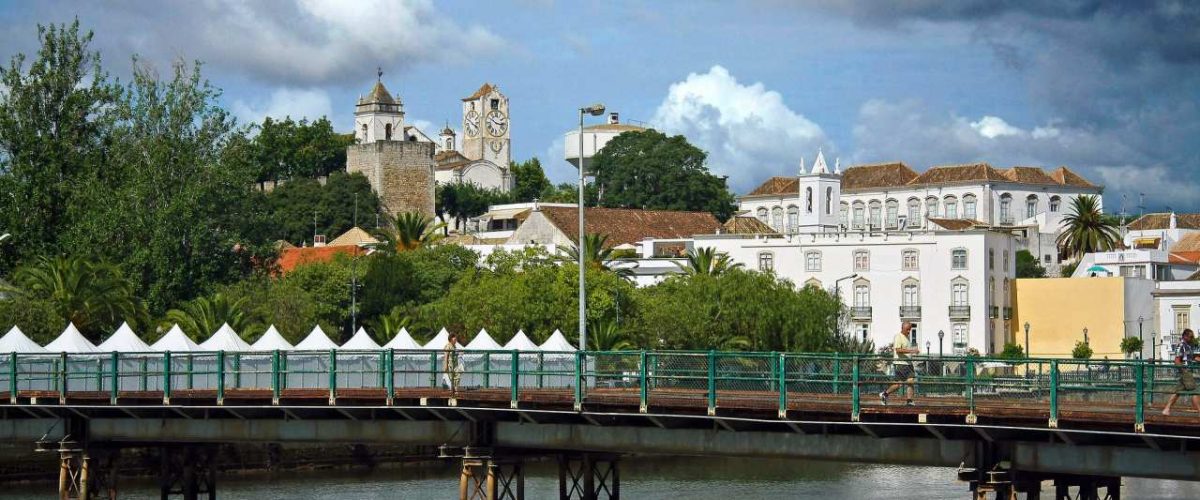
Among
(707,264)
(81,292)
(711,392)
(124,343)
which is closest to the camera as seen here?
(711,392)

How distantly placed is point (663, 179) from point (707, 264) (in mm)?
59739

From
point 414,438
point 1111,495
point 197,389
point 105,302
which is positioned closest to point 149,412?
point 197,389

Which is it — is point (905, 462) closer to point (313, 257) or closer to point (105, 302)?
point (105, 302)

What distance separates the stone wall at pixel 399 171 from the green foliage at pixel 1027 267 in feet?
174

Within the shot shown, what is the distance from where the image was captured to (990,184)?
15800cm

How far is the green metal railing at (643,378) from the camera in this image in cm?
3441

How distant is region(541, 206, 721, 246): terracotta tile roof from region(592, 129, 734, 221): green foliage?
71.7ft

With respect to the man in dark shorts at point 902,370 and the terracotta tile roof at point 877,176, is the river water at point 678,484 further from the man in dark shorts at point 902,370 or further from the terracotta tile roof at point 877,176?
the terracotta tile roof at point 877,176

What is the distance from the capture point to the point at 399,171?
166000mm

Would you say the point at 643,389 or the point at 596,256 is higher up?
the point at 596,256

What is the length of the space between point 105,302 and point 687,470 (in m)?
23.4

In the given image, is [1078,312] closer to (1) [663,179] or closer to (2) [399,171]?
(1) [663,179]

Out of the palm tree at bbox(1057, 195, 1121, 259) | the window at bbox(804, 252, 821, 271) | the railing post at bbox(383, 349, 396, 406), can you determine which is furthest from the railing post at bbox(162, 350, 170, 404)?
the palm tree at bbox(1057, 195, 1121, 259)

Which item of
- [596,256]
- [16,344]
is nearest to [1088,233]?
[596,256]
